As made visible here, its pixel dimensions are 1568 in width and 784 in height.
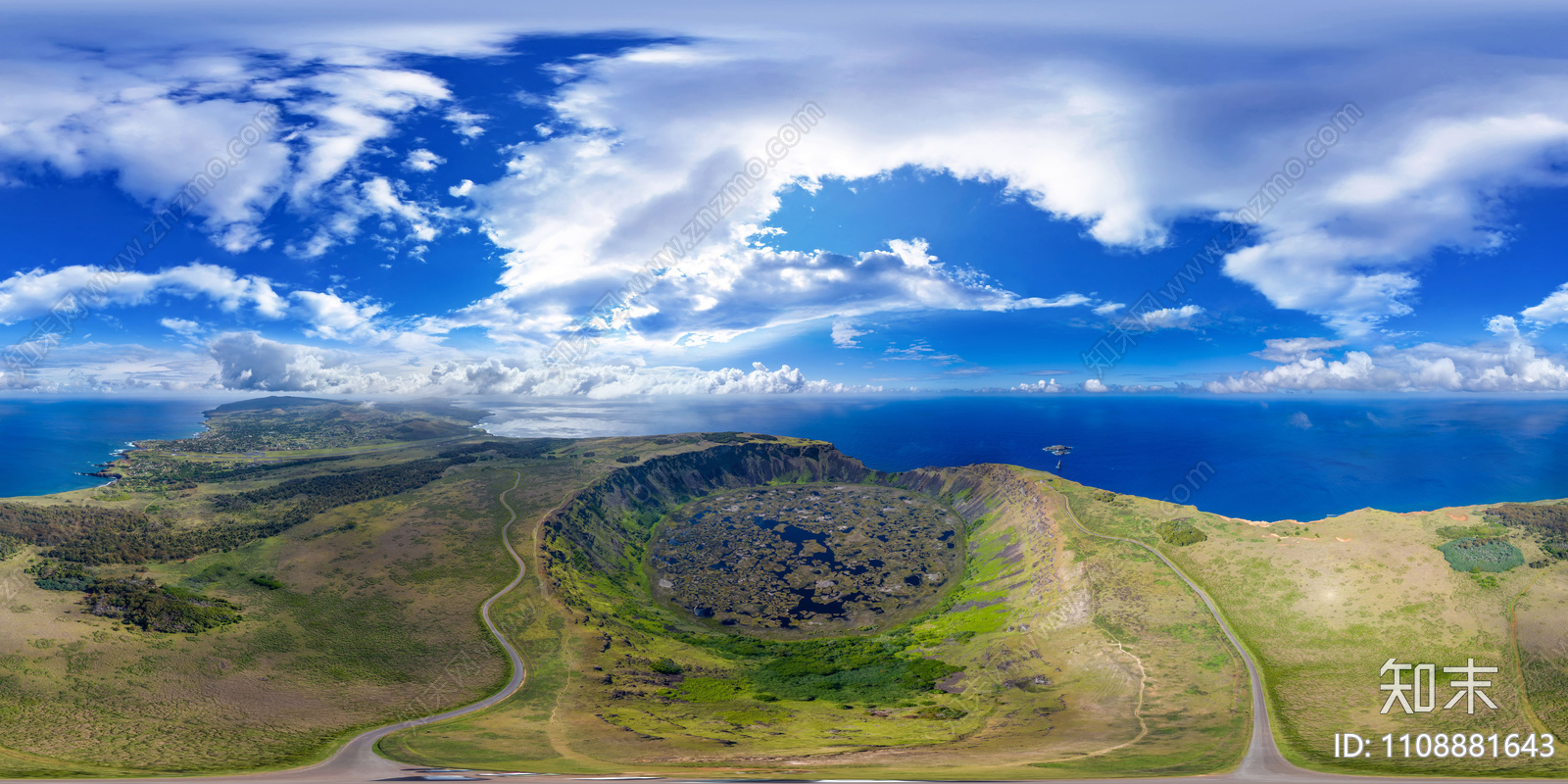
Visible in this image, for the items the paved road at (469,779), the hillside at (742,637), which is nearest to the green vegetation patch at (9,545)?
Result: the hillside at (742,637)

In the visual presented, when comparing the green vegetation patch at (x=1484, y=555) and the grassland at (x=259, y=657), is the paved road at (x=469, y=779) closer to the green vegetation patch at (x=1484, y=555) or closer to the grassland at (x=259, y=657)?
the grassland at (x=259, y=657)

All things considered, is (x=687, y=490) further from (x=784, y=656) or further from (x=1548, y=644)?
(x=1548, y=644)

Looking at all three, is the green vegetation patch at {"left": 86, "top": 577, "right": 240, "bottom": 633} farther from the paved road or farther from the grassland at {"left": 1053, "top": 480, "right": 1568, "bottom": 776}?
the grassland at {"left": 1053, "top": 480, "right": 1568, "bottom": 776}

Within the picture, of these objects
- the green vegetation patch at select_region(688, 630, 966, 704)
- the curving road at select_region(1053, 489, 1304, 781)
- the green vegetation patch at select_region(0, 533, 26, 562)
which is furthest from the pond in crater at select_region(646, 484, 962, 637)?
the green vegetation patch at select_region(0, 533, 26, 562)

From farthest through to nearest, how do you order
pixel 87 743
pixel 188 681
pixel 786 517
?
pixel 786 517 → pixel 188 681 → pixel 87 743

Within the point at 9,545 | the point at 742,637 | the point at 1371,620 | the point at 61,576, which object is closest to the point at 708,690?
the point at 742,637

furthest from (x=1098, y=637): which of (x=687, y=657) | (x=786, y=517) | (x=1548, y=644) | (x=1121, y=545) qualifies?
(x=786, y=517)

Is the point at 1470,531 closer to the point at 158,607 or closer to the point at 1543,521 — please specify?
the point at 1543,521

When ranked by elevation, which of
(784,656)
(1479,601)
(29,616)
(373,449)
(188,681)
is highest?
(373,449)
